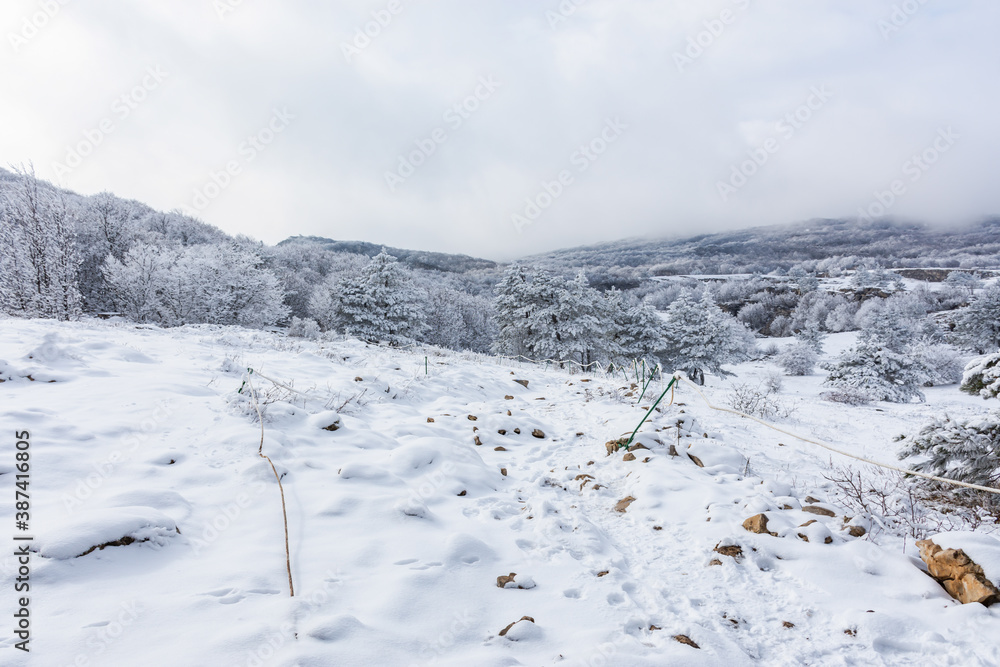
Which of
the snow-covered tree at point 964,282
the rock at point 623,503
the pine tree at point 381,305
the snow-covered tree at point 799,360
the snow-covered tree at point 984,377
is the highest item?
the snow-covered tree at point 964,282

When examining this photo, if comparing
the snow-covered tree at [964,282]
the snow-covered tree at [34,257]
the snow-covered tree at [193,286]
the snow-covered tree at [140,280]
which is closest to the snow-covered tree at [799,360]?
the snow-covered tree at [193,286]

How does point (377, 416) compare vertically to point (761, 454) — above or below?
above

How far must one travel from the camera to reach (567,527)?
3750mm

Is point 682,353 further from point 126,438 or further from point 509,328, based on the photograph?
point 126,438

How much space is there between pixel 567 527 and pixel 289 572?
7.72ft

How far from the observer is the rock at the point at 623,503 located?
428 cm

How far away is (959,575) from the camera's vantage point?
2.71 meters

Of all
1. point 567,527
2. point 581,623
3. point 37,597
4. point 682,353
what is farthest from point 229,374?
point 682,353

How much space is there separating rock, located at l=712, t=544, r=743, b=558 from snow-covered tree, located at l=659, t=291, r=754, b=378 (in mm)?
28617

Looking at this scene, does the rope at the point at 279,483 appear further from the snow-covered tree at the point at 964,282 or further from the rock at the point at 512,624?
the snow-covered tree at the point at 964,282

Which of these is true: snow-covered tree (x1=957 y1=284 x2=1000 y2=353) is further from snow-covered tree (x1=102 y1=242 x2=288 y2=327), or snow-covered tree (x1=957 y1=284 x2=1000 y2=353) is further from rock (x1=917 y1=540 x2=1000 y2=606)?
snow-covered tree (x1=102 y1=242 x2=288 y2=327)

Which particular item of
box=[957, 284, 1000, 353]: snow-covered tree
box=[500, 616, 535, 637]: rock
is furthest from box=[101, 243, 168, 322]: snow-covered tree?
box=[957, 284, 1000, 353]: snow-covered tree

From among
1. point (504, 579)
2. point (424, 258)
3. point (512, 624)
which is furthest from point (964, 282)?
point (424, 258)

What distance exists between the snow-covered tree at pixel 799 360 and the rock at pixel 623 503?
1622 inches
